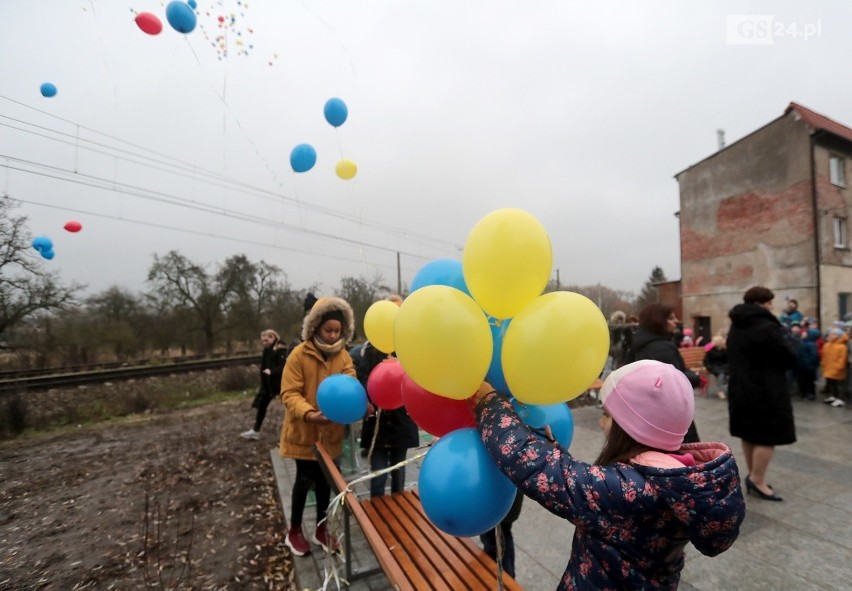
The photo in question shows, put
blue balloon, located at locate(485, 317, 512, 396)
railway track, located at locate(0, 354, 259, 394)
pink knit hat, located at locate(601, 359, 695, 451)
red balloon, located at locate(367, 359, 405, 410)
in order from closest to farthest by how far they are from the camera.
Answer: pink knit hat, located at locate(601, 359, 695, 451), blue balloon, located at locate(485, 317, 512, 396), red balloon, located at locate(367, 359, 405, 410), railway track, located at locate(0, 354, 259, 394)

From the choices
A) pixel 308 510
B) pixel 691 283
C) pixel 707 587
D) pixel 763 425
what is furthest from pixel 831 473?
pixel 691 283

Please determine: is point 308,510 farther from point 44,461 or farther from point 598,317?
point 44,461

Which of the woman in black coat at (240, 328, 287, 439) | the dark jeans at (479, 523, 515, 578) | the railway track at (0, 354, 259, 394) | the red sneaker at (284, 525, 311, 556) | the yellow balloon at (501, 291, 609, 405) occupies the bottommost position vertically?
the railway track at (0, 354, 259, 394)

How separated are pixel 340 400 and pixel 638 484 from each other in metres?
1.88

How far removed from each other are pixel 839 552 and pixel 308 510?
398 centimetres

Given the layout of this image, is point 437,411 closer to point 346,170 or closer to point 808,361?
point 346,170

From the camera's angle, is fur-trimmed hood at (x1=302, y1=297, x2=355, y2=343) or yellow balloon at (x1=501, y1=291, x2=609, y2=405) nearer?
yellow balloon at (x1=501, y1=291, x2=609, y2=405)

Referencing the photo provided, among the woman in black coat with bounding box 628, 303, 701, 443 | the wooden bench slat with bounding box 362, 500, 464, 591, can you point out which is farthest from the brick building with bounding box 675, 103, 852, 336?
the wooden bench slat with bounding box 362, 500, 464, 591

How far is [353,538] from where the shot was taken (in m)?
3.33

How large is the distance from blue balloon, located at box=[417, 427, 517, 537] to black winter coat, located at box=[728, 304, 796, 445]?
3151 mm

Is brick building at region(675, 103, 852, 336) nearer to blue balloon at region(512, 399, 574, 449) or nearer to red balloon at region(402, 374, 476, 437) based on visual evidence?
blue balloon at region(512, 399, 574, 449)

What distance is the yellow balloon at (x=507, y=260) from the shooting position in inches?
55.2

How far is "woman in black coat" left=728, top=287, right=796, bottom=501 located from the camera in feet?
11.1

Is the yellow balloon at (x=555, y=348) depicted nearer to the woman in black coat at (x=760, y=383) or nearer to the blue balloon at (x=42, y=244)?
the woman in black coat at (x=760, y=383)
